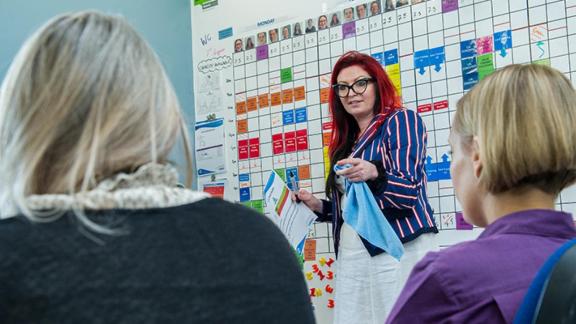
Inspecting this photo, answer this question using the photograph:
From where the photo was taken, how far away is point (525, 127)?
93cm

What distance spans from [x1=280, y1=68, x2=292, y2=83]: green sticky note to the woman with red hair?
741 mm

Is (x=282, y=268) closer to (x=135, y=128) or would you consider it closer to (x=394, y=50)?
(x=135, y=128)

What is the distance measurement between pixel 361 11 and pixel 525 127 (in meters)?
2.12

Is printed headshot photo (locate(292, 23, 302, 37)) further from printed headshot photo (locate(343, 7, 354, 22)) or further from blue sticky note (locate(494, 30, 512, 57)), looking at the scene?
blue sticky note (locate(494, 30, 512, 57))

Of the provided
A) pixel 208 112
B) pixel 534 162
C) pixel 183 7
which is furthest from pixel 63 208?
pixel 183 7

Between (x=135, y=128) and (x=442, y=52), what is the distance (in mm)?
2172

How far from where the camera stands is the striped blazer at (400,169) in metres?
2.28

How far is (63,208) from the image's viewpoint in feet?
2.24

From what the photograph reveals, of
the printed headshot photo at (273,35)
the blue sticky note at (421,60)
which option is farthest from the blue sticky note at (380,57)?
the printed headshot photo at (273,35)

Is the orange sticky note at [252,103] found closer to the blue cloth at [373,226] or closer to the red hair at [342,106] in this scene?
the red hair at [342,106]

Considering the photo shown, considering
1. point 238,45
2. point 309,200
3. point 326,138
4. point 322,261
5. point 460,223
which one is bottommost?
point 322,261

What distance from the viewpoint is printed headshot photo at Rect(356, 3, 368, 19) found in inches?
116

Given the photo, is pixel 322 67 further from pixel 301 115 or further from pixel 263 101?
pixel 263 101

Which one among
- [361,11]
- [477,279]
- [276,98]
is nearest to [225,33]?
[276,98]
